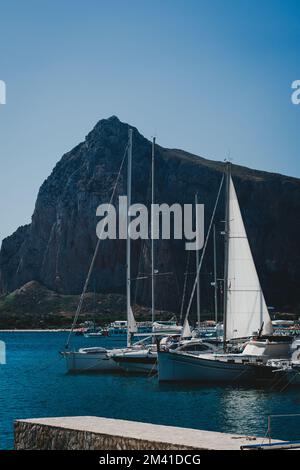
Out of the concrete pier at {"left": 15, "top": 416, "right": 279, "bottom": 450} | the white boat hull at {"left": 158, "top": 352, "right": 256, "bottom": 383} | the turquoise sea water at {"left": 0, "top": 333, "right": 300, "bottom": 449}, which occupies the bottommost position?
the turquoise sea water at {"left": 0, "top": 333, "right": 300, "bottom": 449}

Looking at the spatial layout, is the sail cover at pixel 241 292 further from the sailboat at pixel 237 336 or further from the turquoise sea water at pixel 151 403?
the turquoise sea water at pixel 151 403

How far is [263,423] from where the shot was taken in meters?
31.4

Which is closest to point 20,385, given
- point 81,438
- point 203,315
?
point 81,438

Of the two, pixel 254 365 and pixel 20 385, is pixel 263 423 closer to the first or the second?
pixel 254 365

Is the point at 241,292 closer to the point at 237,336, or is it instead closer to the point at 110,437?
the point at 237,336

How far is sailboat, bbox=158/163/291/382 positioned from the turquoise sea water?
835 millimetres

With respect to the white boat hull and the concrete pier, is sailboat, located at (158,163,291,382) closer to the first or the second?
the white boat hull

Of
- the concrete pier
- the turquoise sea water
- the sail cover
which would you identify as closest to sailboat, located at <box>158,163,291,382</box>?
the sail cover

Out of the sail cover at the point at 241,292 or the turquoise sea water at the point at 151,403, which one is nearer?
the turquoise sea water at the point at 151,403

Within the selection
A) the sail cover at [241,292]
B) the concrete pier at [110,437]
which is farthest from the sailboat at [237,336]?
the concrete pier at [110,437]

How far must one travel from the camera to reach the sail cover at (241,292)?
49094 mm

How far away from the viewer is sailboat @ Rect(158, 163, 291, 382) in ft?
147
